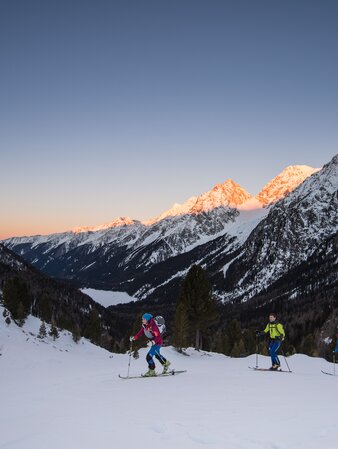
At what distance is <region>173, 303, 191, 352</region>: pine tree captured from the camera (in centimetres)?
4219

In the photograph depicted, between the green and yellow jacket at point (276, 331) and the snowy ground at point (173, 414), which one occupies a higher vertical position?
the green and yellow jacket at point (276, 331)

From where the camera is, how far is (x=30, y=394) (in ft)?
48.9

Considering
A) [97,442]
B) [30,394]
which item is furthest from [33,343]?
[97,442]

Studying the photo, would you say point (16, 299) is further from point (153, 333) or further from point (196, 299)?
point (153, 333)

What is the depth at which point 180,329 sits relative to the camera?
42594 millimetres

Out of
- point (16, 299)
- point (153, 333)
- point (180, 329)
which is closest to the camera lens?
point (153, 333)

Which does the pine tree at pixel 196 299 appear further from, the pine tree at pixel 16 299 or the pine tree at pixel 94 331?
the pine tree at pixel 94 331

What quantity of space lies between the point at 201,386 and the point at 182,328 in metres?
28.1

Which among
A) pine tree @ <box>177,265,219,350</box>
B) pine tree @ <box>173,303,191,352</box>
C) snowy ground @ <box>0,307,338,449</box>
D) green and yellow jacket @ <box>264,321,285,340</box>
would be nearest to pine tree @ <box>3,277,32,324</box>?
pine tree @ <box>173,303,191,352</box>

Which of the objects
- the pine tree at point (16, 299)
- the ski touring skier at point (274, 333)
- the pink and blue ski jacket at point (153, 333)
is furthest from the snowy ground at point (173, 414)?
the pine tree at point (16, 299)

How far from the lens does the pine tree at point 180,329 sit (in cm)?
4219

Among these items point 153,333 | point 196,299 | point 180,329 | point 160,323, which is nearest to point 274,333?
point 160,323

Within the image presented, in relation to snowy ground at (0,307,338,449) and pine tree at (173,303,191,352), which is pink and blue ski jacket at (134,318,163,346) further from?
pine tree at (173,303,191,352)

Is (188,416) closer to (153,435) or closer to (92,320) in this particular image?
(153,435)
